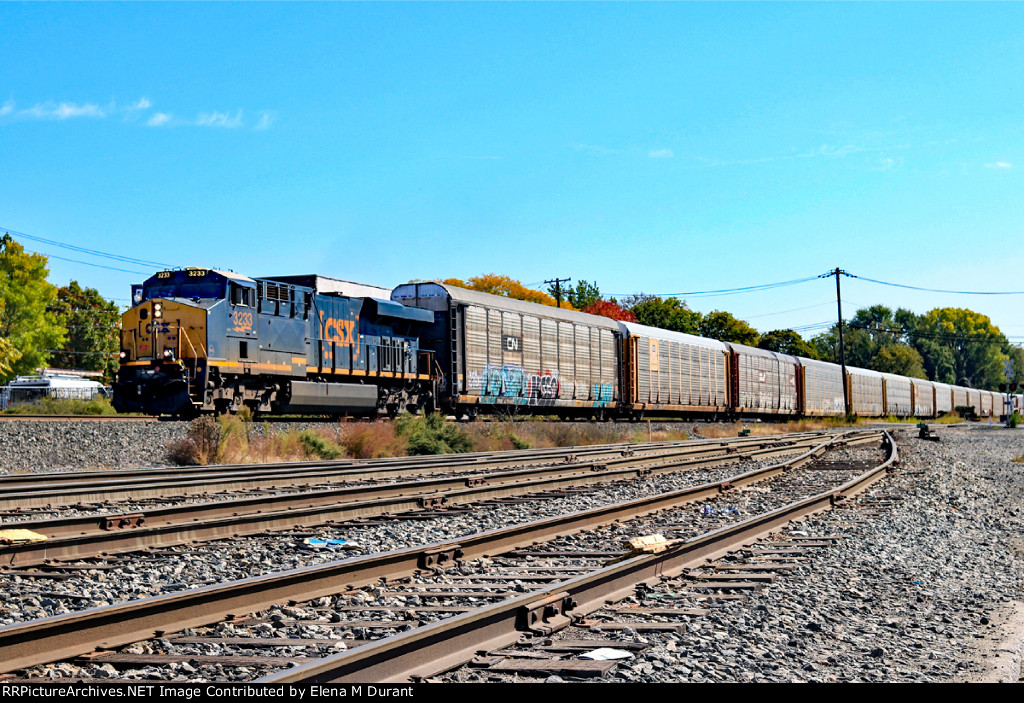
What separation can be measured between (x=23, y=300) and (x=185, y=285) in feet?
139

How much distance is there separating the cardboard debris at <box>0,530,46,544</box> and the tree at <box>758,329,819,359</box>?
286 ft

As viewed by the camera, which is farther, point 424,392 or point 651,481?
point 424,392

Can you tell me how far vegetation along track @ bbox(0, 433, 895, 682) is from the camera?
3947 millimetres

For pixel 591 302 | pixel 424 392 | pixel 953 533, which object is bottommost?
pixel 953 533

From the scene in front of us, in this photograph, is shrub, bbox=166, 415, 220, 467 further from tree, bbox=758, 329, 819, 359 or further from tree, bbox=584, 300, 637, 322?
tree, bbox=758, 329, 819, 359

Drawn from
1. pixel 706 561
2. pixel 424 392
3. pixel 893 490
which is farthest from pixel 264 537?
pixel 424 392

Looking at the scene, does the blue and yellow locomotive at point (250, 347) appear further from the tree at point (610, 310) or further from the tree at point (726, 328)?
the tree at point (726, 328)

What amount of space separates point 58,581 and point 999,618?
19.3 ft

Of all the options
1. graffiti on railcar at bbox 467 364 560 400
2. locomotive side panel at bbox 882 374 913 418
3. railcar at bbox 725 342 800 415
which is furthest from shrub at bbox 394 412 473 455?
locomotive side panel at bbox 882 374 913 418

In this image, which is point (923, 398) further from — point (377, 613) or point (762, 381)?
point (377, 613)

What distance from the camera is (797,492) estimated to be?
12.4 metres

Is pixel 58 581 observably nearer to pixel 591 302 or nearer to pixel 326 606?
pixel 326 606

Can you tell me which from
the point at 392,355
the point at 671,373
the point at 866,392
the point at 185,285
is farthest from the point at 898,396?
the point at 185,285

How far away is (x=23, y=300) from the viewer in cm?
5541
